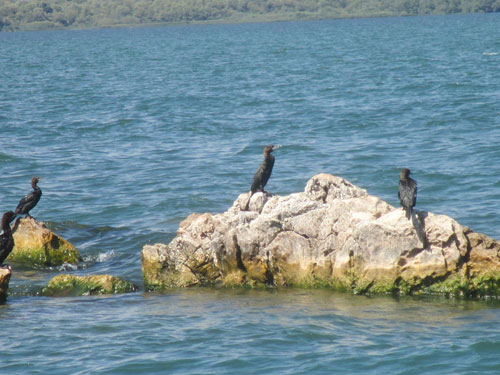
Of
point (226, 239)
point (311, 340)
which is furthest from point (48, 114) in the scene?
Result: point (311, 340)

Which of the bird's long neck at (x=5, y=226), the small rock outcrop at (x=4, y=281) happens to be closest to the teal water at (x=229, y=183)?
the small rock outcrop at (x=4, y=281)

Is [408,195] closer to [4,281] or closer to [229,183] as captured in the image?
[4,281]

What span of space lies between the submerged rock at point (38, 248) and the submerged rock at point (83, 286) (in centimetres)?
178

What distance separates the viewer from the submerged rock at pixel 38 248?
1541 centimetres

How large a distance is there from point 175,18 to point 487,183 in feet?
609

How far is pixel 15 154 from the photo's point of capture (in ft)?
89.4

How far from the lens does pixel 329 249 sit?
1294 centimetres

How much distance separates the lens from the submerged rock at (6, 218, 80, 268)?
1541 centimetres

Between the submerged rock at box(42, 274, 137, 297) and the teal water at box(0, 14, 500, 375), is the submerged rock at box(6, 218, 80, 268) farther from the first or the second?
the submerged rock at box(42, 274, 137, 297)

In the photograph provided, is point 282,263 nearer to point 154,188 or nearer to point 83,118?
point 154,188

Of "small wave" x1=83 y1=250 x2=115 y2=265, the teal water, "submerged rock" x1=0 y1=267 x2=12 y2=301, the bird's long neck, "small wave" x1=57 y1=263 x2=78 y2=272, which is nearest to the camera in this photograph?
the teal water

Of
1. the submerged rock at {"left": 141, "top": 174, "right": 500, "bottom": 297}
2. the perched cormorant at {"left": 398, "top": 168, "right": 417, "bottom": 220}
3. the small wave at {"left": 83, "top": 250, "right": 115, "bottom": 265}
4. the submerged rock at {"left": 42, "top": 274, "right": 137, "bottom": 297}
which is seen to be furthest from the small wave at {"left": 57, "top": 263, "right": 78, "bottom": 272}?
the perched cormorant at {"left": 398, "top": 168, "right": 417, "bottom": 220}

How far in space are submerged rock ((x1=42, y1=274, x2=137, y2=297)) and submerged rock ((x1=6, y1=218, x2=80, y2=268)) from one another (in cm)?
178

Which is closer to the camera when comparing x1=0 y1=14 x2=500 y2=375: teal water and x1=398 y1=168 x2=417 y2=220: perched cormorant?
x1=0 y1=14 x2=500 y2=375: teal water
